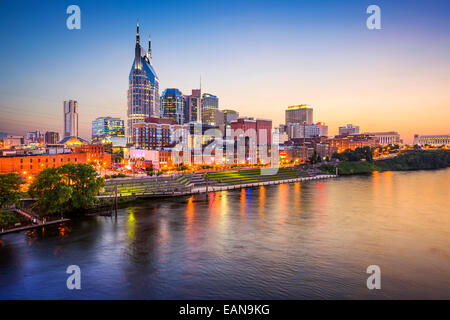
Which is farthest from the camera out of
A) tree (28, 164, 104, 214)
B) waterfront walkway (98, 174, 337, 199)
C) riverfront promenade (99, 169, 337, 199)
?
riverfront promenade (99, 169, 337, 199)

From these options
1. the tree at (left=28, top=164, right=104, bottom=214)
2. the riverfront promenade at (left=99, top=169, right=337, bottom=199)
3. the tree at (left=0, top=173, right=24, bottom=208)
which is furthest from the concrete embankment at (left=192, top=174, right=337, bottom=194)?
the tree at (left=0, top=173, right=24, bottom=208)

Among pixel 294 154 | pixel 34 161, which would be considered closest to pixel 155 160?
pixel 34 161
